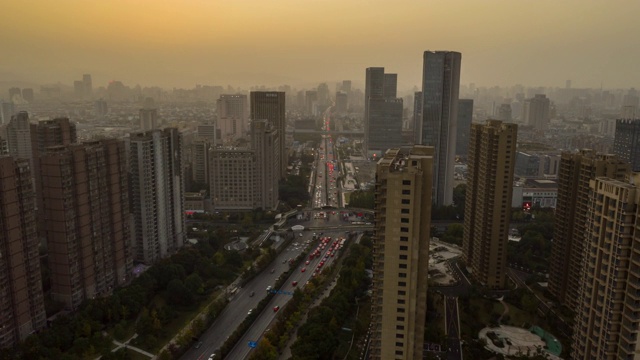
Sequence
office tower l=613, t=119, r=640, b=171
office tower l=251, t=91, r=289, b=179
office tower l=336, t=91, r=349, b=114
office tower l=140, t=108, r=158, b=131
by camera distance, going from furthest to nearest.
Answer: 1. office tower l=336, t=91, r=349, b=114
2. office tower l=140, t=108, r=158, b=131
3. office tower l=251, t=91, r=289, b=179
4. office tower l=613, t=119, r=640, b=171

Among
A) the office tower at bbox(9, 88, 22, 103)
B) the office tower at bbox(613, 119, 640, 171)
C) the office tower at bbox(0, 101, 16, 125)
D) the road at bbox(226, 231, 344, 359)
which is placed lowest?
the road at bbox(226, 231, 344, 359)

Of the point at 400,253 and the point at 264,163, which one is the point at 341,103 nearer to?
the point at 264,163

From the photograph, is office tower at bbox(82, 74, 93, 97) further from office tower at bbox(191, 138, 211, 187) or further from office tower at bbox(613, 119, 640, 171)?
office tower at bbox(613, 119, 640, 171)

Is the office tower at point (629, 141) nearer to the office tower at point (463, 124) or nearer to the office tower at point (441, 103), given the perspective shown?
the office tower at point (441, 103)

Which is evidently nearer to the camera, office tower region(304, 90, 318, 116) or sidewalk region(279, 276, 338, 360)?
sidewalk region(279, 276, 338, 360)

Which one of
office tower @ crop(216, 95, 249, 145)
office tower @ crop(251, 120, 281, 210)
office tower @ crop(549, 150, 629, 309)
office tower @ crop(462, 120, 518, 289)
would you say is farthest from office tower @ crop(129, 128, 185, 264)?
office tower @ crop(216, 95, 249, 145)

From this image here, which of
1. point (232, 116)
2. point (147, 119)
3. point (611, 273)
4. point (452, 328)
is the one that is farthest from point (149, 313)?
point (232, 116)
